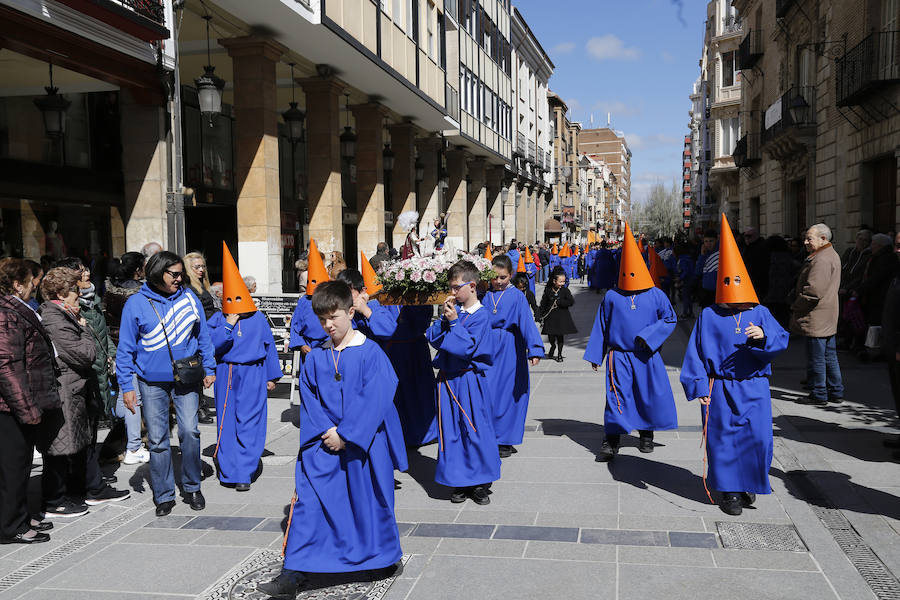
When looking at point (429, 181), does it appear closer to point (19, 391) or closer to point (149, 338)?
point (149, 338)

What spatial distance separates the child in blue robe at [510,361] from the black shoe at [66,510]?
342 centimetres

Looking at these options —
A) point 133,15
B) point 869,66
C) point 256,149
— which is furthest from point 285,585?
point 869,66

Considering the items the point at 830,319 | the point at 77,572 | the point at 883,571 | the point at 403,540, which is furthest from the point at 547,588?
the point at 830,319

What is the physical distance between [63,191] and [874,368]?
43.5ft

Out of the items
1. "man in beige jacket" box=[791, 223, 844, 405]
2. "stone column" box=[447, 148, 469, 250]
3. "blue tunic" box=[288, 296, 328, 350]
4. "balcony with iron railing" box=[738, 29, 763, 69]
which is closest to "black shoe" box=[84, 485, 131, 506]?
"blue tunic" box=[288, 296, 328, 350]

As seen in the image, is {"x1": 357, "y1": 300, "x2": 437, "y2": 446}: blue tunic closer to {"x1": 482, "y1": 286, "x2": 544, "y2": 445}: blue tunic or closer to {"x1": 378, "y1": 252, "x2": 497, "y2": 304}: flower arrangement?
{"x1": 378, "y1": 252, "x2": 497, "y2": 304}: flower arrangement

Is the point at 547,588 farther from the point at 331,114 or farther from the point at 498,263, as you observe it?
the point at 331,114

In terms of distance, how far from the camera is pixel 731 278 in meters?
5.41

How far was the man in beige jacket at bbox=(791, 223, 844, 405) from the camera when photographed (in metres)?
8.55

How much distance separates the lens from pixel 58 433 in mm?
5461

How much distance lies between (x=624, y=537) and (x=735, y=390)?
1.37 metres

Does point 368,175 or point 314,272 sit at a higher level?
point 368,175

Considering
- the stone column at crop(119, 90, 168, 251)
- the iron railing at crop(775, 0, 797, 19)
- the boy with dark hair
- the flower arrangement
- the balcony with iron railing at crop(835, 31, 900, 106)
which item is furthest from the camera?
the iron railing at crop(775, 0, 797, 19)

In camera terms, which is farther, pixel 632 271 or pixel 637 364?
pixel 632 271
